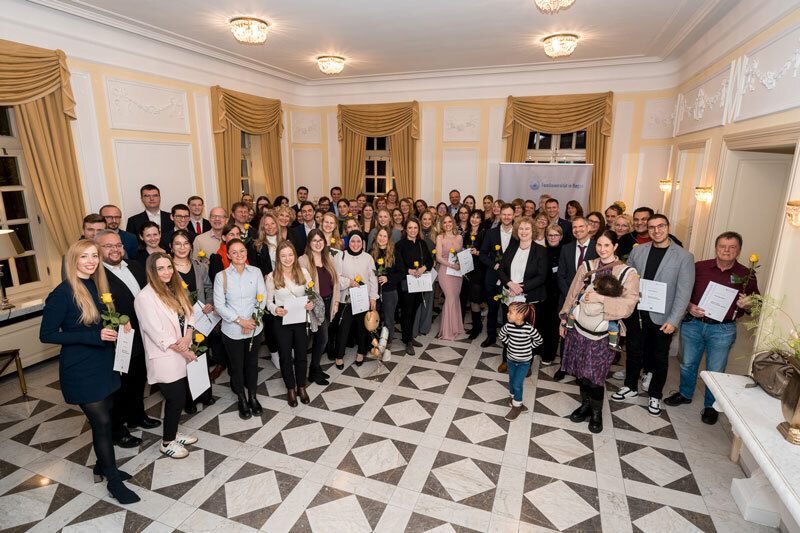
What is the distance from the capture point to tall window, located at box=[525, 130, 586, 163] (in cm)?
870

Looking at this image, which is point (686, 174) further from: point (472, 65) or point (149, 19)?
point (149, 19)

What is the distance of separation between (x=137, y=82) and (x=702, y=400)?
8.44 m

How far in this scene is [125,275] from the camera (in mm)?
3395

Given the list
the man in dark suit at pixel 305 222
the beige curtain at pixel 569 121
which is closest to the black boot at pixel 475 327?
the man in dark suit at pixel 305 222

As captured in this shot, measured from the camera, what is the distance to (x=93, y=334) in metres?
2.81

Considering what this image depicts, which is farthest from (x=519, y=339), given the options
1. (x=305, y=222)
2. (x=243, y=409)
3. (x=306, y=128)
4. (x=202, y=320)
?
(x=306, y=128)

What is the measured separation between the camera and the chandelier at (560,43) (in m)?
6.05

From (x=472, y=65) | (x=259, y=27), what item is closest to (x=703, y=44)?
(x=472, y=65)

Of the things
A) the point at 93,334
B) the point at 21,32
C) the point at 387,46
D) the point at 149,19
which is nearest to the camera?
the point at 93,334

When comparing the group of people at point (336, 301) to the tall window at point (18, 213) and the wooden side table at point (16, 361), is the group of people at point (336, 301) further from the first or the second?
the wooden side table at point (16, 361)

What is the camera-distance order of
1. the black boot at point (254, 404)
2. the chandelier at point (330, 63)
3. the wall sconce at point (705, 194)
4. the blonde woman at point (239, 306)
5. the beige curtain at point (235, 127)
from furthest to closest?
the beige curtain at point (235, 127) < the chandelier at point (330, 63) < the wall sconce at point (705, 194) < the black boot at point (254, 404) < the blonde woman at point (239, 306)

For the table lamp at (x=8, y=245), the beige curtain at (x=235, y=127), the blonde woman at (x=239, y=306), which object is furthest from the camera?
the beige curtain at (x=235, y=127)

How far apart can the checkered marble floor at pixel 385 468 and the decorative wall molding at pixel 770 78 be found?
3002 mm

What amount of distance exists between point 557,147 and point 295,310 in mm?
7132
